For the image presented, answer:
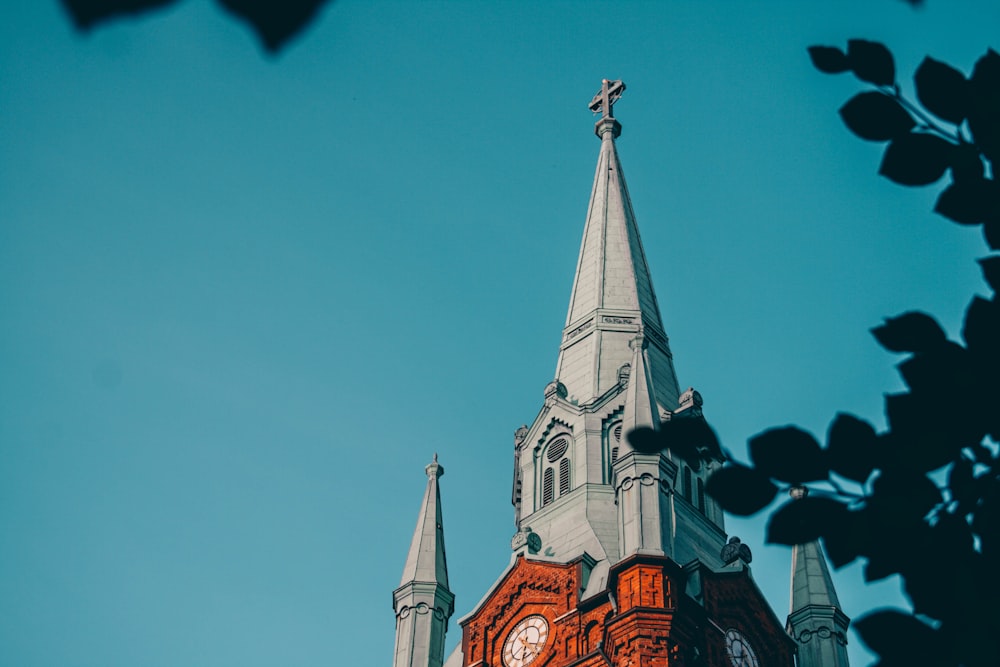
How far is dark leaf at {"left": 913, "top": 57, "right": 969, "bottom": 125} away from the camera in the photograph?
775cm

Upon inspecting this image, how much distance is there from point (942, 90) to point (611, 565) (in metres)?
30.6

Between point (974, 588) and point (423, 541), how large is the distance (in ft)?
117

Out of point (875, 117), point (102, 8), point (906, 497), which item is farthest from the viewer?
point (875, 117)

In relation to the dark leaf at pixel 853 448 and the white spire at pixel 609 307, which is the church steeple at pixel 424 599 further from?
the dark leaf at pixel 853 448

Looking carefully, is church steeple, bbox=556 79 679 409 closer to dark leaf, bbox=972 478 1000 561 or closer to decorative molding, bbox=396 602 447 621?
decorative molding, bbox=396 602 447 621

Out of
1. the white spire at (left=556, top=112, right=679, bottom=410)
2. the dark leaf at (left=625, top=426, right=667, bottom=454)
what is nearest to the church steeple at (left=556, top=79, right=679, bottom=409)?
the white spire at (left=556, top=112, right=679, bottom=410)

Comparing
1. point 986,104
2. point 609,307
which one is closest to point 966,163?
point 986,104

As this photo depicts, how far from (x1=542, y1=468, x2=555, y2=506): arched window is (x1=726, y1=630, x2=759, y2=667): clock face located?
693 cm

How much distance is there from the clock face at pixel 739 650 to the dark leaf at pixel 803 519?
99.9 ft

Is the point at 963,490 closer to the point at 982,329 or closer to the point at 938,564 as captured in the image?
the point at 938,564

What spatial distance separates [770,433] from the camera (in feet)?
25.7

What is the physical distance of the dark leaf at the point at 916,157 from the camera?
7.92 metres

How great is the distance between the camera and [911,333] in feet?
25.6

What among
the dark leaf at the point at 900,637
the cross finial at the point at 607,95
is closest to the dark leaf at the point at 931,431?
the dark leaf at the point at 900,637
